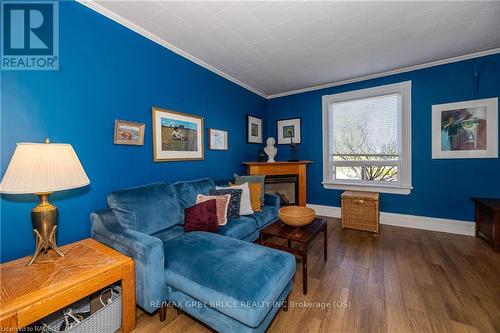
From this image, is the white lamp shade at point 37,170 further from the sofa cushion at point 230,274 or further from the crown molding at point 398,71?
the crown molding at point 398,71

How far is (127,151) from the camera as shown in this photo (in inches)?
83.7

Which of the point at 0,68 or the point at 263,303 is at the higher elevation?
the point at 0,68

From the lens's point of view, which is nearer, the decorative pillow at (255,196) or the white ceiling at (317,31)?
the white ceiling at (317,31)

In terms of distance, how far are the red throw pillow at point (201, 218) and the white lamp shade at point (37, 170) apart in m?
1.03

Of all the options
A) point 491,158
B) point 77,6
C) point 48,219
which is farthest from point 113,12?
point 491,158

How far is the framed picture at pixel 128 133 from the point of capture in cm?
201

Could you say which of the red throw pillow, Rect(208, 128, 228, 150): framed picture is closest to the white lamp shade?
the red throw pillow

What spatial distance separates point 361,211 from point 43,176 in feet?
12.0

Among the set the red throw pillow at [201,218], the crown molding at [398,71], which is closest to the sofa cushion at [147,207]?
the red throw pillow at [201,218]

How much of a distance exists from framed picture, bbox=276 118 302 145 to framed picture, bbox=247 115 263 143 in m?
0.44

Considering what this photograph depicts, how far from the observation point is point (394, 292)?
5.87 feet

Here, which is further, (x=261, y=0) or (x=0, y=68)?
(x=261, y=0)

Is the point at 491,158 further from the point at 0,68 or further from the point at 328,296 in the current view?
the point at 0,68

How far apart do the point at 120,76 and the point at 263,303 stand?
2.36m
